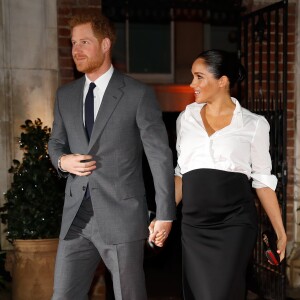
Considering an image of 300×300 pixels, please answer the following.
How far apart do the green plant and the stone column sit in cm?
28

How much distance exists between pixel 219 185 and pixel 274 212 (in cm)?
36

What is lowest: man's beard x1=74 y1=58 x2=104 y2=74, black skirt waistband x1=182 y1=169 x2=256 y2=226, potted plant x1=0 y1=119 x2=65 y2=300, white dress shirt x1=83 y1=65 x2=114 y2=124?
potted plant x1=0 y1=119 x2=65 y2=300

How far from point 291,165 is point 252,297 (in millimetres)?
1370

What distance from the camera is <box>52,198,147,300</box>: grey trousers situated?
334cm

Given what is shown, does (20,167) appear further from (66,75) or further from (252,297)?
(252,297)

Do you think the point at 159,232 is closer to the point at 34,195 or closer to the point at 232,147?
the point at 232,147

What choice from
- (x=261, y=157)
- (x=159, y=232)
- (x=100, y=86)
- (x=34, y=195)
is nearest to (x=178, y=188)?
(x=159, y=232)

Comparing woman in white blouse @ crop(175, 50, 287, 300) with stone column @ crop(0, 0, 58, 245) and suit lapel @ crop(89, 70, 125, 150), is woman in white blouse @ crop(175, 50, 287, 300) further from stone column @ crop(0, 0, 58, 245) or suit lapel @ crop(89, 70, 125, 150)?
stone column @ crop(0, 0, 58, 245)

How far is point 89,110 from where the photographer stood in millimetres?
3416

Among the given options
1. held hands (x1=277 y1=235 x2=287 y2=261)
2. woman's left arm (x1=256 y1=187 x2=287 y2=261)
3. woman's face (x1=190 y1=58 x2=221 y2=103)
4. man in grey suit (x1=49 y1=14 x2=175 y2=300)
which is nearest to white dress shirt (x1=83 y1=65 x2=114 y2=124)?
man in grey suit (x1=49 y1=14 x2=175 y2=300)

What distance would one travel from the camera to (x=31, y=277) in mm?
5418

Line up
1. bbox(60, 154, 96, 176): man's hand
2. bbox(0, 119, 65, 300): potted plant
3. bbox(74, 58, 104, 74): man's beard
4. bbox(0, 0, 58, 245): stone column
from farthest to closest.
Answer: bbox(0, 0, 58, 245): stone column
bbox(0, 119, 65, 300): potted plant
bbox(74, 58, 104, 74): man's beard
bbox(60, 154, 96, 176): man's hand

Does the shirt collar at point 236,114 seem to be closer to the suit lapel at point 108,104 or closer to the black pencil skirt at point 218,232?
the black pencil skirt at point 218,232

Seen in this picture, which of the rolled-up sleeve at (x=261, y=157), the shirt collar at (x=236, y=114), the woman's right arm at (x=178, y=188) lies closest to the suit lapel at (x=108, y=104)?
the shirt collar at (x=236, y=114)
